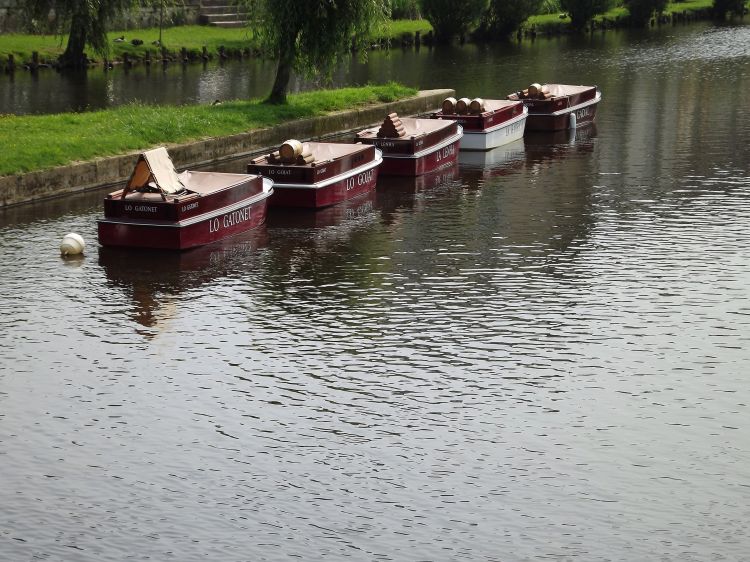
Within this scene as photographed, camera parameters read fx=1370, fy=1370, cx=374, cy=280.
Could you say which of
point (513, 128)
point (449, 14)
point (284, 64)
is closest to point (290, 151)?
point (284, 64)

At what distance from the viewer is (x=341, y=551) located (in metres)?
12.9

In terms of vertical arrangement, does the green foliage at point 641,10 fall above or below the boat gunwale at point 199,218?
above

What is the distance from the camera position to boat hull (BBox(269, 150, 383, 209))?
27969mm

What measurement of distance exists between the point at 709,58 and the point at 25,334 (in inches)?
2085

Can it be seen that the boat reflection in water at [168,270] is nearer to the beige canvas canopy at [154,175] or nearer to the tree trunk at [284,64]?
the beige canvas canopy at [154,175]

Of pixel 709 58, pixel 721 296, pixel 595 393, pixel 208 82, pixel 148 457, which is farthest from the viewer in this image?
pixel 709 58

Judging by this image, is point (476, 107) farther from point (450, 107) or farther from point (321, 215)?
point (321, 215)

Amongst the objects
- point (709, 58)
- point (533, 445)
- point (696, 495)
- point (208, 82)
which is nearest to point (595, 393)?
point (533, 445)

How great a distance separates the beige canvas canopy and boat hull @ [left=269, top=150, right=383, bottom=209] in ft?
11.7

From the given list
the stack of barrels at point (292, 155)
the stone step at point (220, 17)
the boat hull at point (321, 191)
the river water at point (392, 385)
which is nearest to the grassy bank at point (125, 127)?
the river water at point (392, 385)

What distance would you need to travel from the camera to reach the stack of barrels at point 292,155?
27.8m

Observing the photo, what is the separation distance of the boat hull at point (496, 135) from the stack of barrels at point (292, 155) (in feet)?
30.4

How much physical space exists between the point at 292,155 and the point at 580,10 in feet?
219

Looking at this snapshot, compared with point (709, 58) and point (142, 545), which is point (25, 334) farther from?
point (709, 58)
